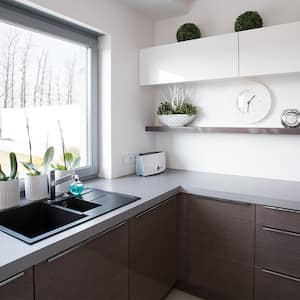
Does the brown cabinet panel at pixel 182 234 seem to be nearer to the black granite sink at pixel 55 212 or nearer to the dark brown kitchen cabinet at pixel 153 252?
the dark brown kitchen cabinet at pixel 153 252

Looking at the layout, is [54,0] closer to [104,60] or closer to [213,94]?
[104,60]

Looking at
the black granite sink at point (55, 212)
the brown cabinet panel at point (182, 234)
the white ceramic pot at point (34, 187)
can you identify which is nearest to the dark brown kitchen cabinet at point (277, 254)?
the brown cabinet panel at point (182, 234)

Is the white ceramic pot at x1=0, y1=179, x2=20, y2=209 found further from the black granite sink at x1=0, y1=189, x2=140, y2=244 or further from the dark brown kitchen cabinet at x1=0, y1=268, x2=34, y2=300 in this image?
the dark brown kitchen cabinet at x1=0, y1=268, x2=34, y2=300

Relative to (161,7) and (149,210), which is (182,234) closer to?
(149,210)

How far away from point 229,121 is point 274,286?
131cm

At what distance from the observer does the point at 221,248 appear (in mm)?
1880

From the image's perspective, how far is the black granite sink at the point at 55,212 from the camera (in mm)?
1464

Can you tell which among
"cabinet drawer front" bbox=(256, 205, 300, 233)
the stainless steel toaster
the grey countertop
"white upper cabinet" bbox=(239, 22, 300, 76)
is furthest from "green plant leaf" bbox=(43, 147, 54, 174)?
"white upper cabinet" bbox=(239, 22, 300, 76)

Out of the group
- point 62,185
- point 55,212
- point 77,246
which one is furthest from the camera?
point 62,185

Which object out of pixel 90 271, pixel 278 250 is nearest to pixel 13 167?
pixel 90 271

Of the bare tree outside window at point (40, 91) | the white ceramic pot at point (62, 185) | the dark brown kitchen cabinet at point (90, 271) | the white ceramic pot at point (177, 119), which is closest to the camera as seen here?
the dark brown kitchen cabinet at point (90, 271)

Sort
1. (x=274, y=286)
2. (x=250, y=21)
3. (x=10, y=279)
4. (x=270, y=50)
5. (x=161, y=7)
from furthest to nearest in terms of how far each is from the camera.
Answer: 1. (x=161, y=7)
2. (x=250, y=21)
3. (x=270, y=50)
4. (x=274, y=286)
5. (x=10, y=279)

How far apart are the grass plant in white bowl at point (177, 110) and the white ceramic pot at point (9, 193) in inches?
55.6

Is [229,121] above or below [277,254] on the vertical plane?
above
